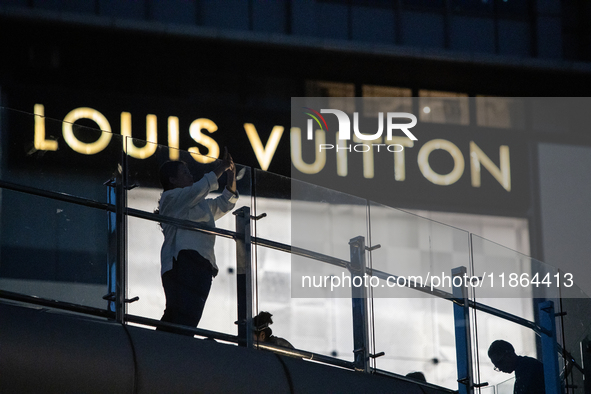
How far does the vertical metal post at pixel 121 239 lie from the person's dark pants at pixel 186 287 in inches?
14.0

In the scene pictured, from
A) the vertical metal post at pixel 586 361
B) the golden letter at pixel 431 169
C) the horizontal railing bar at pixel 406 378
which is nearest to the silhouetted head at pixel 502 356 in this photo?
the horizontal railing bar at pixel 406 378

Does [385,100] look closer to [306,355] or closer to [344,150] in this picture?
[344,150]

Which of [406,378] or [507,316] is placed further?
[507,316]

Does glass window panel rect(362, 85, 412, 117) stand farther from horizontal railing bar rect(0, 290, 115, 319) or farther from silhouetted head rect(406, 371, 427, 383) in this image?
horizontal railing bar rect(0, 290, 115, 319)

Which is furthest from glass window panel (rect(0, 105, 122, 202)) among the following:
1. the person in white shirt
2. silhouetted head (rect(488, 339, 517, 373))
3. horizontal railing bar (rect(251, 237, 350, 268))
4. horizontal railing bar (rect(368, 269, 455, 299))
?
silhouetted head (rect(488, 339, 517, 373))

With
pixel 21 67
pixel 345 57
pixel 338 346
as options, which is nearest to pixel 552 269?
pixel 338 346

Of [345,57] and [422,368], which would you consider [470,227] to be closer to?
[345,57]

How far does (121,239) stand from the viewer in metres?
6.80

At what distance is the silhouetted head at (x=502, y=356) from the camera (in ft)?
27.9

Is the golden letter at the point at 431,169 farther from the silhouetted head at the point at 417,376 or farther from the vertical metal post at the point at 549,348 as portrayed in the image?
the silhouetted head at the point at 417,376

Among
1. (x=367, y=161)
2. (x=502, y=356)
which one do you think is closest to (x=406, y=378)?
(x=502, y=356)

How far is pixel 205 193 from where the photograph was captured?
285 inches

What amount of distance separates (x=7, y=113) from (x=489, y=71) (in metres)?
17.6

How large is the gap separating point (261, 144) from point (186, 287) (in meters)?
14.6
